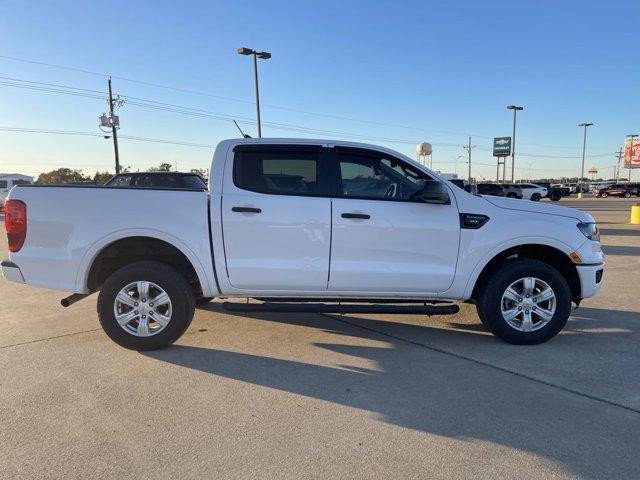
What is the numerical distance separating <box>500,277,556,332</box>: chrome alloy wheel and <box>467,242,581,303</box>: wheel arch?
0.27m

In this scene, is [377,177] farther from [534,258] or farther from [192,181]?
[192,181]

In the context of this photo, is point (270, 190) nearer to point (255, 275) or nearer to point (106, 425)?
point (255, 275)

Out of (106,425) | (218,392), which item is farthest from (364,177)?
(106,425)

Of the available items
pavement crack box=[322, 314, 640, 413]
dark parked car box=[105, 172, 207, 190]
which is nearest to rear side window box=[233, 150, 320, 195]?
pavement crack box=[322, 314, 640, 413]

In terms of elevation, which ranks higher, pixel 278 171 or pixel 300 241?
pixel 278 171

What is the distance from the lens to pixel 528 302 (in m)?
4.59

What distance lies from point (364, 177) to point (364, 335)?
1.65 metres

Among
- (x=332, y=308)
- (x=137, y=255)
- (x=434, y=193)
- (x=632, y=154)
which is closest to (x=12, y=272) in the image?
(x=137, y=255)

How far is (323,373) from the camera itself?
4.04 m

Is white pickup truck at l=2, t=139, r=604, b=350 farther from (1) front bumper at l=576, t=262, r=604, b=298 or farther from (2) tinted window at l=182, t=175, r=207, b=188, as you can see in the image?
(2) tinted window at l=182, t=175, r=207, b=188

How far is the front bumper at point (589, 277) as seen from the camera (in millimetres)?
4629

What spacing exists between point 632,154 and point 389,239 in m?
66.1

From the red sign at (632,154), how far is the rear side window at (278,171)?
65.2 metres

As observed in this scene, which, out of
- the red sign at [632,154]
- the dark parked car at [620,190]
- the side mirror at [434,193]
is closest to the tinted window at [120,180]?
the side mirror at [434,193]
